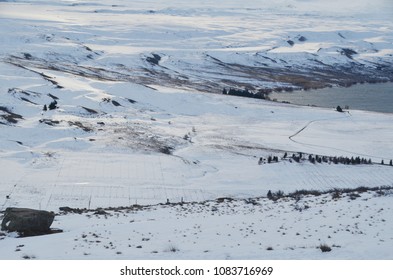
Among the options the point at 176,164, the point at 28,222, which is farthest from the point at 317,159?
the point at 28,222

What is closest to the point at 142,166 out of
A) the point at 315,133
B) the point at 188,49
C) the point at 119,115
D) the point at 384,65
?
the point at 119,115

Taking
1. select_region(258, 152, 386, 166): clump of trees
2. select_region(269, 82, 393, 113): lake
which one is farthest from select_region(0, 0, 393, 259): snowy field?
select_region(269, 82, 393, 113): lake

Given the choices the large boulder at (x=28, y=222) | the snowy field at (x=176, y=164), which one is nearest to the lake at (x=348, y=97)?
the snowy field at (x=176, y=164)

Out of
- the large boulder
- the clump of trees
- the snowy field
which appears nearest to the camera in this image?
the snowy field

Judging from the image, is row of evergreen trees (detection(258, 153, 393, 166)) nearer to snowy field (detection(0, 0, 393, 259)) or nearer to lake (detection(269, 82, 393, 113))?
snowy field (detection(0, 0, 393, 259))

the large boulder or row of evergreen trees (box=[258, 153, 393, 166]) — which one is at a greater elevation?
the large boulder

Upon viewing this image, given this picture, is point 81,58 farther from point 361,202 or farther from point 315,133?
point 361,202

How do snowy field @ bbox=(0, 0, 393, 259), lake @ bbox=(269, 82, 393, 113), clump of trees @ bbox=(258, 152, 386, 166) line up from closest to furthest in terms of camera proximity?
snowy field @ bbox=(0, 0, 393, 259) → clump of trees @ bbox=(258, 152, 386, 166) → lake @ bbox=(269, 82, 393, 113)
